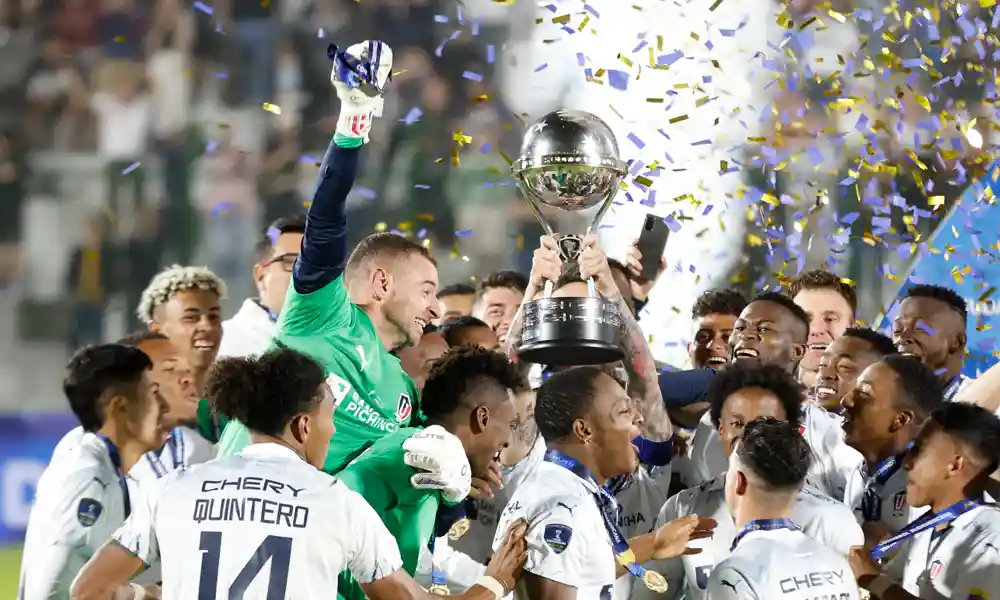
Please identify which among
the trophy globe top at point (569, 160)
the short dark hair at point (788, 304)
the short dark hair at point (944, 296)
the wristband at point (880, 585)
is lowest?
the wristband at point (880, 585)

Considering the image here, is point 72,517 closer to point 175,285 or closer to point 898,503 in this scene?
point 175,285

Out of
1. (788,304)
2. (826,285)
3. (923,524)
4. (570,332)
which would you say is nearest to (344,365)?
(570,332)

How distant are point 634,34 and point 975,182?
2.15 m

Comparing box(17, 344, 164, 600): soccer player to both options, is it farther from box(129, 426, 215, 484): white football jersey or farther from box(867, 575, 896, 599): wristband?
box(867, 575, 896, 599): wristband

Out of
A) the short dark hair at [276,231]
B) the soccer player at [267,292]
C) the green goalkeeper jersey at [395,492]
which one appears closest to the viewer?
the green goalkeeper jersey at [395,492]

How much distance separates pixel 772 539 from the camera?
147 inches

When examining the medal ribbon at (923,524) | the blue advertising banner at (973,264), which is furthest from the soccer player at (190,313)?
the blue advertising banner at (973,264)

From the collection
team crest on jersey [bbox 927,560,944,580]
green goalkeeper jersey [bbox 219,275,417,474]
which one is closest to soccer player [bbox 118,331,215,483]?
green goalkeeper jersey [bbox 219,275,417,474]

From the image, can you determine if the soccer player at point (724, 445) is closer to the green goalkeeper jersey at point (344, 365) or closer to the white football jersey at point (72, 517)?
the green goalkeeper jersey at point (344, 365)

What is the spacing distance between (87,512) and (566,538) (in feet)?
5.33

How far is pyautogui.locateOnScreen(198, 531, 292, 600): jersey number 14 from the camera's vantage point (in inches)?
116

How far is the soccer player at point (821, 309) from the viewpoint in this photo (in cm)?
598

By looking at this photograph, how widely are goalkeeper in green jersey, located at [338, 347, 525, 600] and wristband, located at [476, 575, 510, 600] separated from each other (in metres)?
0.18

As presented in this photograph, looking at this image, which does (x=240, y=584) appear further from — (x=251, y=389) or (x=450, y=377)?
(x=450, y=377)
